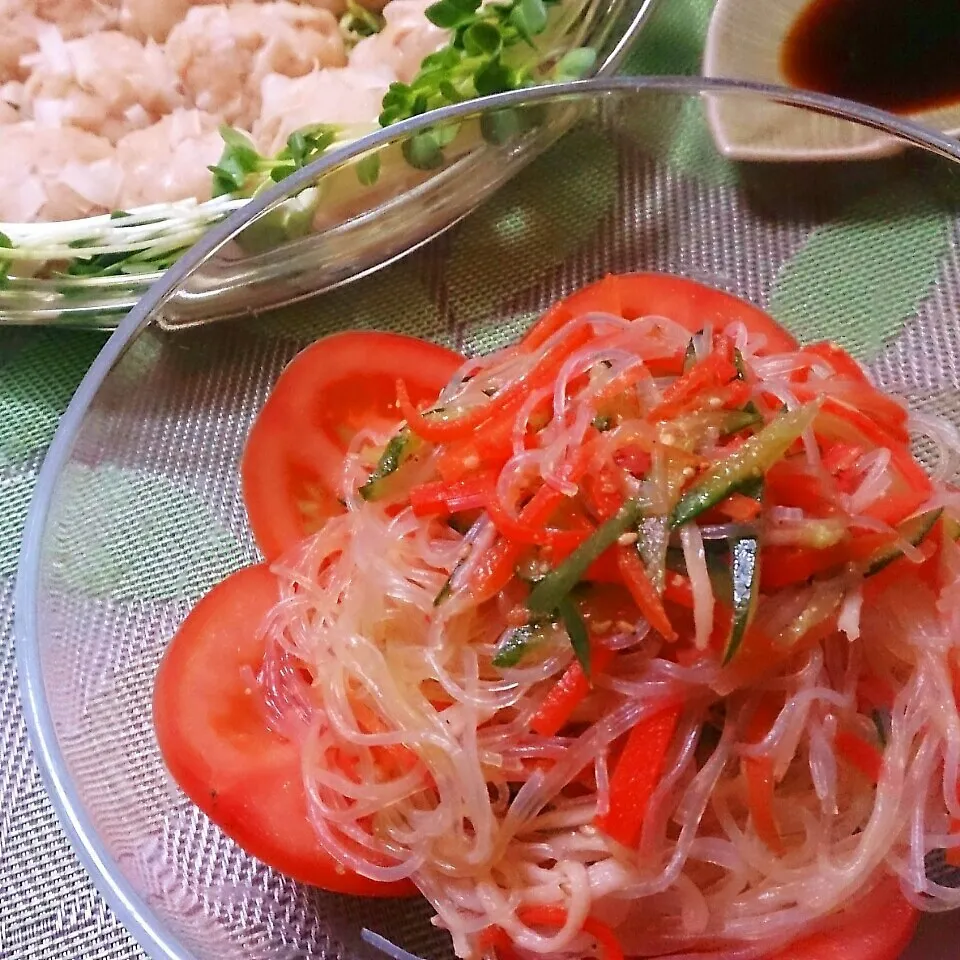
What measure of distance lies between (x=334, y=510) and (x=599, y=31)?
97 centimetres

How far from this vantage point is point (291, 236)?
1562 mm

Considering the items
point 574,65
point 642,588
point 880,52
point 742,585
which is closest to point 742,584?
point 742,585

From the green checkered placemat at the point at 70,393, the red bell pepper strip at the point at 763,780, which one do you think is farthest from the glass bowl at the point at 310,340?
the red bell pepper strip at the point at 763,780

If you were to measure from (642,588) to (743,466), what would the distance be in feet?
0.56

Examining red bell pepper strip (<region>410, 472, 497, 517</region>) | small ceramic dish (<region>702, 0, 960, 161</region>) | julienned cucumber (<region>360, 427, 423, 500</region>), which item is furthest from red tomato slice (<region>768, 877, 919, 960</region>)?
small ceramic dish (<region>702, 0, 960, 161</region>)

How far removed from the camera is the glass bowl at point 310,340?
1219mm

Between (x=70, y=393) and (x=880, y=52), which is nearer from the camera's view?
(x=70, y=393)

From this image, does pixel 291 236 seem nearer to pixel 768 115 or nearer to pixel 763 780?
pixel 768 115

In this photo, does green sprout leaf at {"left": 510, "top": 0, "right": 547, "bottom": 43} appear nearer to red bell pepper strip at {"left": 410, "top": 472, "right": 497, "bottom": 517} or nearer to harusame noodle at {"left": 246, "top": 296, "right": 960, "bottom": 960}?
harusame noodle at {"left": 246, "top": 296, "right": 960, "bottom": 960}

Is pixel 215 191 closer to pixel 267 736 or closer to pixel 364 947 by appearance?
pixel 267 736

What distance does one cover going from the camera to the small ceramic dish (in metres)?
1.54

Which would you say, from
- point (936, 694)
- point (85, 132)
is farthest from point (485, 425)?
point (85, 132)

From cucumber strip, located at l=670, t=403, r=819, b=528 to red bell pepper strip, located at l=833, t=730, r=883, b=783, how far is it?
0.32 meters

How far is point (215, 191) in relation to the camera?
1.69 meters
